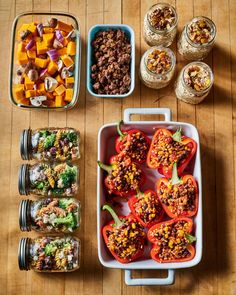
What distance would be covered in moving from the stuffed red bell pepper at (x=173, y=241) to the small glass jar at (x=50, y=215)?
0.28 meters

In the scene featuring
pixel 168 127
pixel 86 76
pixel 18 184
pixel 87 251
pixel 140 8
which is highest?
pixel 140 8

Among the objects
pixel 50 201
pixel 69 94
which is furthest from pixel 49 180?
pixel 69 94

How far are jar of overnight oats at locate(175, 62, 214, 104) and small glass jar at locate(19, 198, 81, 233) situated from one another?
557 mm

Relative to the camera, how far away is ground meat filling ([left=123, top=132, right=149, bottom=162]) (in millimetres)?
1487

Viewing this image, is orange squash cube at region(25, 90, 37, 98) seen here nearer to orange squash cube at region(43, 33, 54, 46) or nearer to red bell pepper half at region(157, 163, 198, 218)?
orange squash cube at region(43, 33, 54, 46)

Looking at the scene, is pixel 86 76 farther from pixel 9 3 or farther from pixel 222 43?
pixel 222 43

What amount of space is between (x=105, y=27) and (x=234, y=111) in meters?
0.57

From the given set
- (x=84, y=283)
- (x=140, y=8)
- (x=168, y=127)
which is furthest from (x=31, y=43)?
(x=84, y=283)

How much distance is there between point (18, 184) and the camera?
60.2 inches

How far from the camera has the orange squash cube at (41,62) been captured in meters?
1.57

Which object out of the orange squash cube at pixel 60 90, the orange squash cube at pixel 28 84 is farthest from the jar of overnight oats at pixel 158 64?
the orange squash cube at pixel 28 84

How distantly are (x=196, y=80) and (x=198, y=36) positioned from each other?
15cm

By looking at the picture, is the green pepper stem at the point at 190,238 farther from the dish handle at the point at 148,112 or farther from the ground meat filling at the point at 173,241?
the dish handle at the point at 148,112

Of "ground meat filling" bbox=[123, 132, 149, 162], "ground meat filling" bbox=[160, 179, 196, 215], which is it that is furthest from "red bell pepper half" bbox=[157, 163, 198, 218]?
"ground meat filling" bbox=[123, 132, 149, 162]
